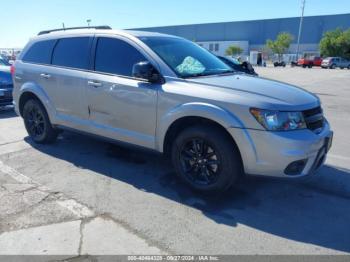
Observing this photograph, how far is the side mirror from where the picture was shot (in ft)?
12.6

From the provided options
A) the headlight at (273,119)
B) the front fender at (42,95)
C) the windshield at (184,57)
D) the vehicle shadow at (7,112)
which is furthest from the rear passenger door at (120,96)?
the vehicle shadow at (7,112)

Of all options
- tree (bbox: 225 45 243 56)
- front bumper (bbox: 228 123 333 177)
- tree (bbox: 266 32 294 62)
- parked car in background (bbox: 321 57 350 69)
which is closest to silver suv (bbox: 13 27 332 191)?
front bumper (bbox: 228 123 333 177)

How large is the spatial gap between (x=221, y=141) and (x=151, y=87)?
43.6 inches

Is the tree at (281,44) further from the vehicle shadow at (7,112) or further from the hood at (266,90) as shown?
the hood at (266,90)

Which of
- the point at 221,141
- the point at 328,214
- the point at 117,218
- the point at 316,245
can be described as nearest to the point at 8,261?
the point at 117,218

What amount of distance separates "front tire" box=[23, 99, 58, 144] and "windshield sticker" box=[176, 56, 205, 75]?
2636 mm

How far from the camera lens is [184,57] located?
177 inches

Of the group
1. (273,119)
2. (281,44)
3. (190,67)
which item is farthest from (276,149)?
(281,44)

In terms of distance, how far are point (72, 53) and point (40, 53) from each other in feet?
2.92

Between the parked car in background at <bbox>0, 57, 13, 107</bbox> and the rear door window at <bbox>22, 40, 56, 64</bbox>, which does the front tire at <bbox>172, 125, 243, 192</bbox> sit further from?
the parked car in background at <bbox>0, 57, 13, 107</bbox>

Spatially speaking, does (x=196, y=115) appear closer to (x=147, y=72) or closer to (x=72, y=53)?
(x=147, y=72)

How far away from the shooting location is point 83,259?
9.04 feet

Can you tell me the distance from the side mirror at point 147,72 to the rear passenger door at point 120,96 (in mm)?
80

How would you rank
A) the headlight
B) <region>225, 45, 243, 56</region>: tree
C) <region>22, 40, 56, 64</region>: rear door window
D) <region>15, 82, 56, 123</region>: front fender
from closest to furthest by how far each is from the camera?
1. the headlight
2. <region>15, 82, 56, 123</region>: front fender
3. <region>22, 40, 56, 64</region>: rear door window
4. <region>225, 45, 243, 56</region>: tree
